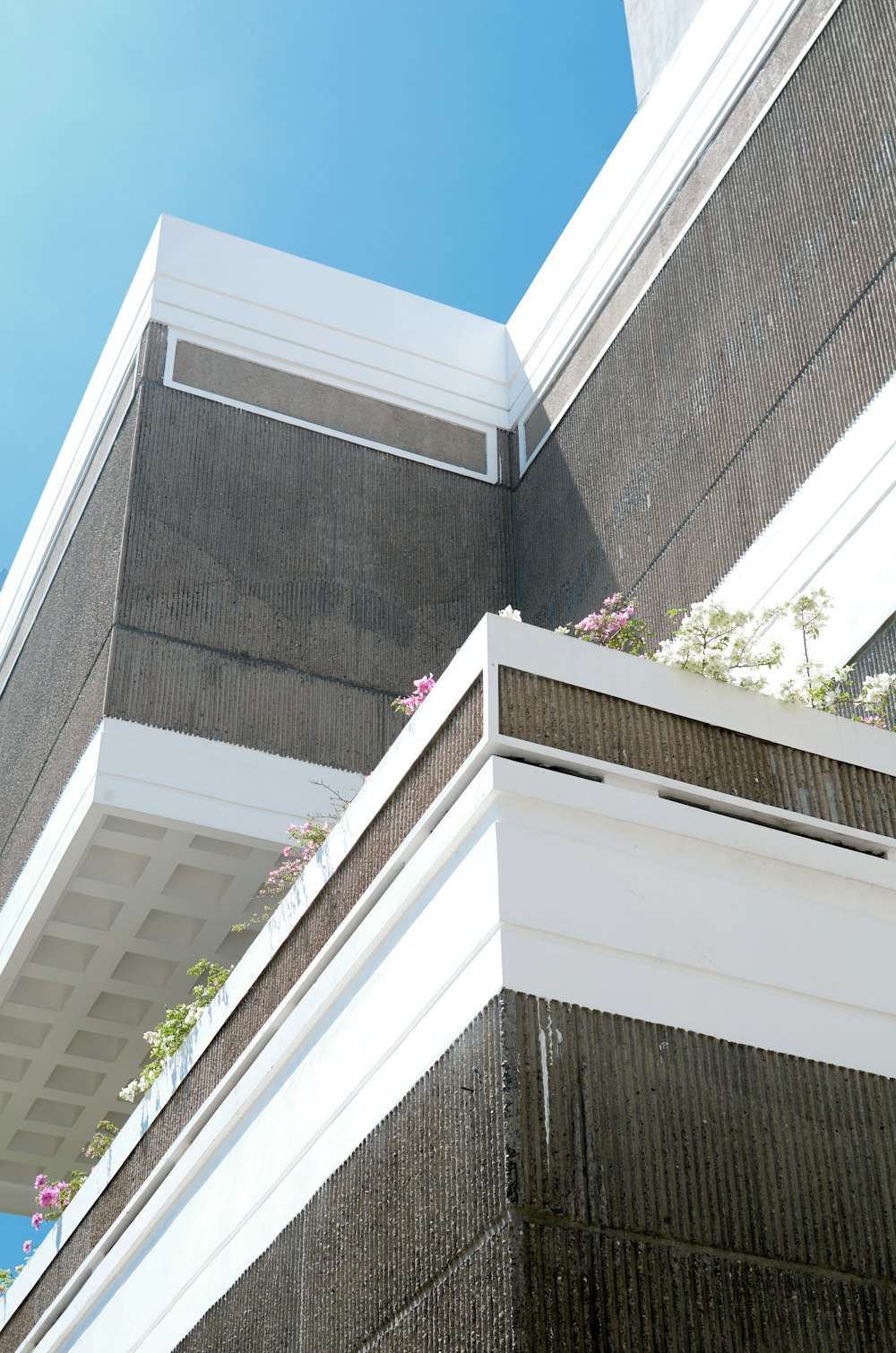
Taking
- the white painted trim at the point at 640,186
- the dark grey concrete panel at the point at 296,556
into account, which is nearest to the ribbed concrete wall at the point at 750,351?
the white painted trim at the point at 640,186

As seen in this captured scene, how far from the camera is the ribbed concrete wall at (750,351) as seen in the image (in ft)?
20.8

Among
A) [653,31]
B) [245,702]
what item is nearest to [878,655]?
[245,702]

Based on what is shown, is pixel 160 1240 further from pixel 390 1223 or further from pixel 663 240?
pixel 663 240

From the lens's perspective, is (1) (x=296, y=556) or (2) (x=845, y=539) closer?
(2) (x=845, y=539)

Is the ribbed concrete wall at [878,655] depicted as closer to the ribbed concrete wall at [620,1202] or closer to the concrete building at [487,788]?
the concrete building at [487,788]

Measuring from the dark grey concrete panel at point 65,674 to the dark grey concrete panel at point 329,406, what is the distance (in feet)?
1.92

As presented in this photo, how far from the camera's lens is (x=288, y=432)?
9000 mm

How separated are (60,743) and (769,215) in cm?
471

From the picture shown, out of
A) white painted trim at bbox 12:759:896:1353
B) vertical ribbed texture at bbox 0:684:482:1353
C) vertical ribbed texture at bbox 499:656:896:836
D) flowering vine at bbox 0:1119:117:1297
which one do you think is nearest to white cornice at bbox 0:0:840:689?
flowering vine at bbox 0:1119:117:1297

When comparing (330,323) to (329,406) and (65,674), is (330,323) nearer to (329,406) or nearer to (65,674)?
(329,406)

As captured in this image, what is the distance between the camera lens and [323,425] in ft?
30.0

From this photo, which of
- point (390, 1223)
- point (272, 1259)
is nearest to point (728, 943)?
point (390, 1223)

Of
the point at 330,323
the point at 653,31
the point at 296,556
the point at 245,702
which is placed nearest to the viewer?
the point at 245,702

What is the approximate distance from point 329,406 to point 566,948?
641 cm
